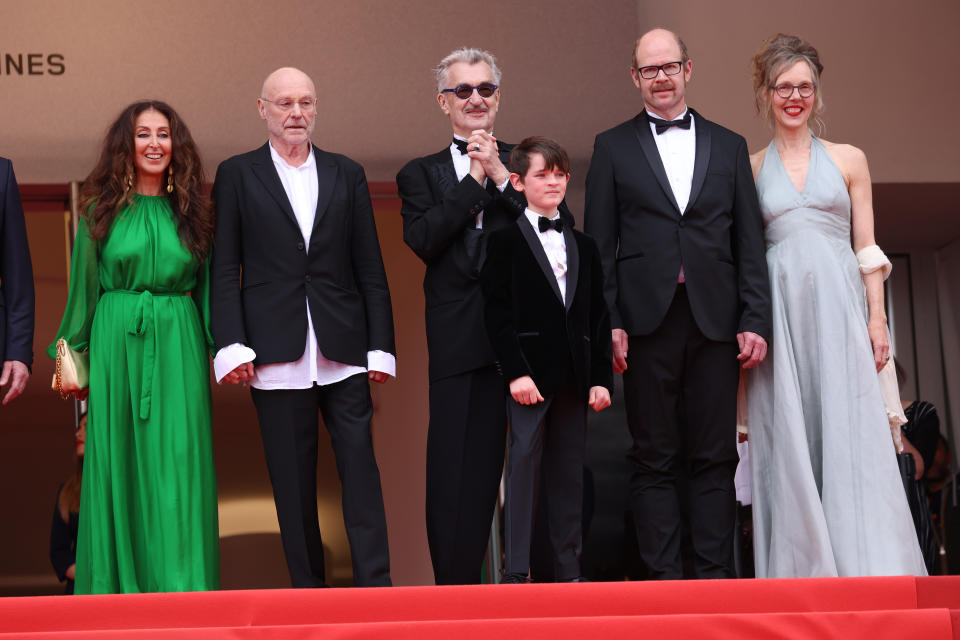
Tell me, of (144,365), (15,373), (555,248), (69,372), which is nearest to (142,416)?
(144,365)

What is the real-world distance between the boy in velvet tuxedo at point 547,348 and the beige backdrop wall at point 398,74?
8.80 ft

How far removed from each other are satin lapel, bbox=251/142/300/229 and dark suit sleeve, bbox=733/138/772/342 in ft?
4.51

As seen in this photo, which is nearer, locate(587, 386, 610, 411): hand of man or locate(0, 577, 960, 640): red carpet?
locate(0, 577, 960, 640): red carpet

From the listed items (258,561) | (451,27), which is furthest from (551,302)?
(258,561)

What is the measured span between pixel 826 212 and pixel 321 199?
159cm

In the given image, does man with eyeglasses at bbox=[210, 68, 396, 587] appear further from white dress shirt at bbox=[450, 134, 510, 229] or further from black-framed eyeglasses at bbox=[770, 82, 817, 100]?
black-framed eyeglasses at bbox=[770, 82, 817, 100]

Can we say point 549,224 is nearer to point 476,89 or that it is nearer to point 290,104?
point 476,89

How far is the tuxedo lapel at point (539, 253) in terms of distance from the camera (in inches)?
153

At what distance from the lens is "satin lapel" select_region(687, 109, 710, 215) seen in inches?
162

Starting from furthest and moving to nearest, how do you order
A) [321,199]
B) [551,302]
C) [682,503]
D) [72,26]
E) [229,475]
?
[229,475] < [72,26] < [682,503] < [321,199] < [551,302]

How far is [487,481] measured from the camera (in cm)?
407

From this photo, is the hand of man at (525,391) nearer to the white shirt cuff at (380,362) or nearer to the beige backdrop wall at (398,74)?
the white shirt cuff at (380,362)

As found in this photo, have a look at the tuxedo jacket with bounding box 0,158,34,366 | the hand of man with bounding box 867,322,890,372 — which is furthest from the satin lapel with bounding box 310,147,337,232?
the hand of man with bounding box 867,322,890,372

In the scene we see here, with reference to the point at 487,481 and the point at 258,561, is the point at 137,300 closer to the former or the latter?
the point at 487,481
